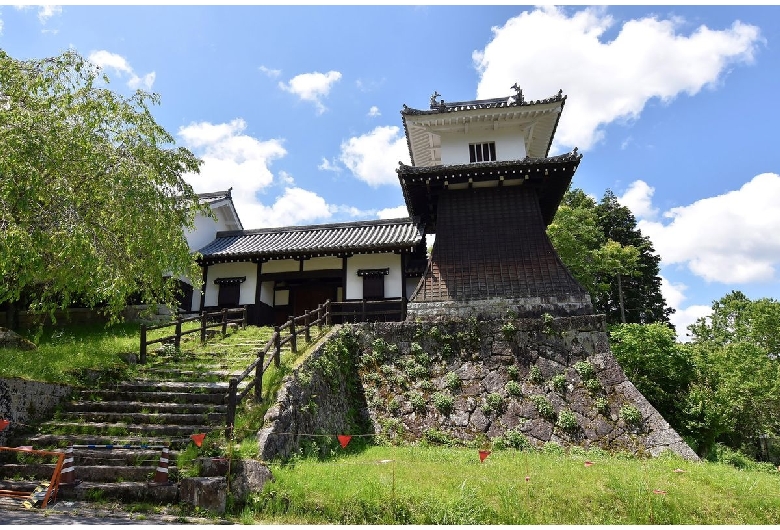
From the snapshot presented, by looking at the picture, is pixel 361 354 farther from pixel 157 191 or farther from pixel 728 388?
pixel 728 388

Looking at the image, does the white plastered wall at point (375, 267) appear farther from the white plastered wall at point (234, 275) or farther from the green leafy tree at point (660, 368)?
the green leafy tree at point (660, 368)

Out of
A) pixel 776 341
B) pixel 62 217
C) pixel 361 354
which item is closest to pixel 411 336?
pixel 361 354

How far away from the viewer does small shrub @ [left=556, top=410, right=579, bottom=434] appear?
40.4 ft

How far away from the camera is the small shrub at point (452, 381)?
13688 mm

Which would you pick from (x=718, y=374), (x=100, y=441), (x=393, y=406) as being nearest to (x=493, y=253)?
(x=393, y=406)

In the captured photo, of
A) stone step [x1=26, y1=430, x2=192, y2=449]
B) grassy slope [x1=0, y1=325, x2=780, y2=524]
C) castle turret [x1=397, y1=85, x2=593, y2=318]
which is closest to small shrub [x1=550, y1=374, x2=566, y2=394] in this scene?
castle turret [x1=397, y1=85, x2=593, y2=318]

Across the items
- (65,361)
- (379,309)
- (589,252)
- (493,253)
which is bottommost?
(65,361)

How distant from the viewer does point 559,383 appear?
43.7ft

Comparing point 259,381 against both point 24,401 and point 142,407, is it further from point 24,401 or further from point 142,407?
point 24,401

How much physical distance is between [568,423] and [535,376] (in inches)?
65.6

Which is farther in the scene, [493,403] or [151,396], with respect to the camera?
[493,403]

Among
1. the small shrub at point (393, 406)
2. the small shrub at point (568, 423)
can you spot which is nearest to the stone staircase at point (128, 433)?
the small shrub at point (393, 406)

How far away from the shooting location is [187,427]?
9078mm

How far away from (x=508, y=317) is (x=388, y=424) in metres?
5.43
